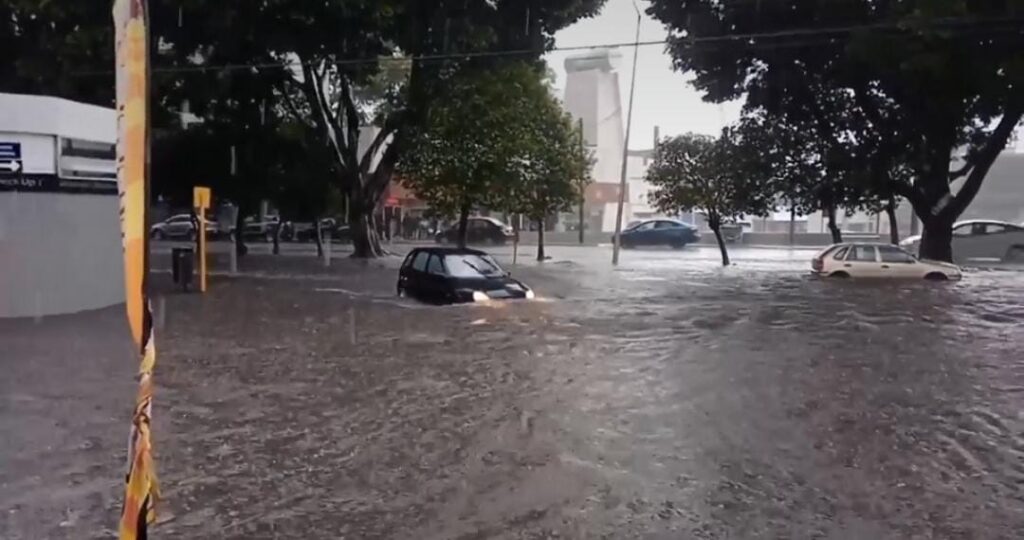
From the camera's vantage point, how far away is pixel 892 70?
9492 mm

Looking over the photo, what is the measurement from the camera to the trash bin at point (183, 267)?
1038 centimetres

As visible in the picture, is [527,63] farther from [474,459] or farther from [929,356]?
[474,459]

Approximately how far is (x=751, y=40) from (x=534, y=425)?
22.3ft

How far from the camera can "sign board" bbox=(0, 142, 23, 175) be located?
776 centimetres

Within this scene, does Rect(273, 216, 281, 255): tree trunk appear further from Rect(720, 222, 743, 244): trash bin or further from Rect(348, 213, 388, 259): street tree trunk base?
Rect(720, 222, 743, 244): trash bin

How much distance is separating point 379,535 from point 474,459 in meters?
0.92

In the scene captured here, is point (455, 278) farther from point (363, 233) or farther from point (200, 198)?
point (363, 233)

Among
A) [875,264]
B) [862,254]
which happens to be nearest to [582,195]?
[862,254]

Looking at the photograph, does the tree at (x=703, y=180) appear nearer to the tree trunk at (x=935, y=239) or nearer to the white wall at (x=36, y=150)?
the tree trunk at (x=935, y=239)

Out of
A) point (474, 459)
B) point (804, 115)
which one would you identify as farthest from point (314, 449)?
point (804, 115)

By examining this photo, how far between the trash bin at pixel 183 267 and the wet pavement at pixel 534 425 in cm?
166

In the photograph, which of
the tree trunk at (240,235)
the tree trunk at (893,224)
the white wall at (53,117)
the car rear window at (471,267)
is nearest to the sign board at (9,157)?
the white wall at (53,117)

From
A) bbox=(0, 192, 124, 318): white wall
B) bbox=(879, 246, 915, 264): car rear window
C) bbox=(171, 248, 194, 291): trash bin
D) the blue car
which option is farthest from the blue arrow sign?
bbox=(879, 246, 915, 264): car rear window

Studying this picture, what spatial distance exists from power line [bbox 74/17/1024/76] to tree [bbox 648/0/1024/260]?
2cm
